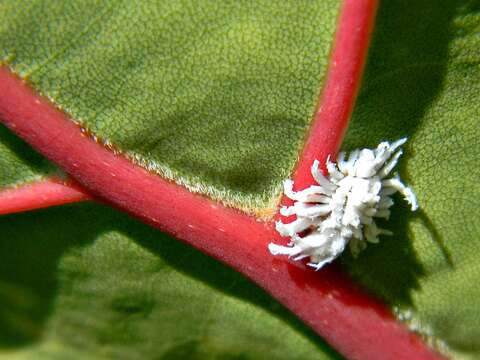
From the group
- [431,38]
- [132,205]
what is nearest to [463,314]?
[431,38]

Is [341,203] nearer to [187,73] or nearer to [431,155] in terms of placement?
[431,155]

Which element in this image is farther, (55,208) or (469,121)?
(55,208)

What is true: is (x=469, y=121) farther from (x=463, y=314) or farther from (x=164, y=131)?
(x=164, y=131)

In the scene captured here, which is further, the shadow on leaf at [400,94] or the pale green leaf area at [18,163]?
the pale green leaf area at [18,163]

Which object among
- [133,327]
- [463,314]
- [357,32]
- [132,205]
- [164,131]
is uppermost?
[357,32]

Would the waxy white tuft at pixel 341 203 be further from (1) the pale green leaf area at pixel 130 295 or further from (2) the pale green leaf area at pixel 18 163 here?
(2) the pale green leaf area at pixel 18 163

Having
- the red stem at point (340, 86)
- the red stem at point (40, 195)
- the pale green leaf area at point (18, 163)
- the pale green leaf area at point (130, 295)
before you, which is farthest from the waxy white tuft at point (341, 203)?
the pale green leaf area at point (18, 163)

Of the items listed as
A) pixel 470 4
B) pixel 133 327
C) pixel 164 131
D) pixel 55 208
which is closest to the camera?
pixel 470 4
